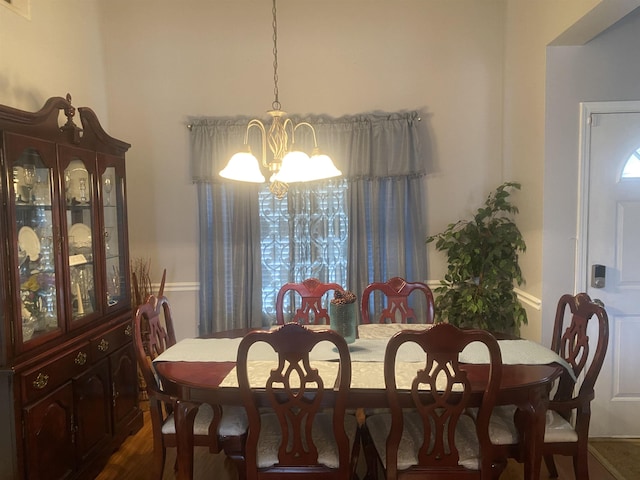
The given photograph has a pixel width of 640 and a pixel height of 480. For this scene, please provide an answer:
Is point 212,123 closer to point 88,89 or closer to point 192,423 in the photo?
point 88,89

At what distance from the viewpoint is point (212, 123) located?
11.0ft

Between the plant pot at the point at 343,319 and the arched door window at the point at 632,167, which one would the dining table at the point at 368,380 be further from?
the arched door window at the point at 632,167

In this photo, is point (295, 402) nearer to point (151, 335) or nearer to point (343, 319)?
point (343, 319)

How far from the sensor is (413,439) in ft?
6.21

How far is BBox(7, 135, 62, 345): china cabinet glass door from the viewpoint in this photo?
6.53ft

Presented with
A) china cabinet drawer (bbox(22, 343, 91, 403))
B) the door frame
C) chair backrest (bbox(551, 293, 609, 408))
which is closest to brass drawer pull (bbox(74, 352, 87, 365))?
china cabinet drawer (bbox(22, 343, 91, 403))

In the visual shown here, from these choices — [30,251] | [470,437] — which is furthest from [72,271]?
[470,437]

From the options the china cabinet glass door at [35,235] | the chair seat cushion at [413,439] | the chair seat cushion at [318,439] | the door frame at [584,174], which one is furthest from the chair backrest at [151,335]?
the door frame at [584,174]

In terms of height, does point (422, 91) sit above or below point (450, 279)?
above

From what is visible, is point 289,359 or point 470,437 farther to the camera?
point 470,437

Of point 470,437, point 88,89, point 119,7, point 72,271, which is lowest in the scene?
point 470,437

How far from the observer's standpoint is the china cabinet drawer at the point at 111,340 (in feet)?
8.14

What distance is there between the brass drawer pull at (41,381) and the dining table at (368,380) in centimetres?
50

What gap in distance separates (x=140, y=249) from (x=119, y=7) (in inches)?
74.6
